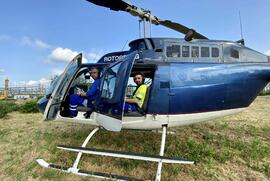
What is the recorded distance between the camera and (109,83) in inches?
157

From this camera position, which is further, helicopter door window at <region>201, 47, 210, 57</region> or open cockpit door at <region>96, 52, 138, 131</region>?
helicopter door window at <region>201, 47, 210, 57</region>

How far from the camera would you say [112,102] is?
3621 mm

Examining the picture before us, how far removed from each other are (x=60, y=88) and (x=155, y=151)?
8.14 feet

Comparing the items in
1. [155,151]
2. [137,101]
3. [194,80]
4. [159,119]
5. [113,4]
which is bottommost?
[155,151]

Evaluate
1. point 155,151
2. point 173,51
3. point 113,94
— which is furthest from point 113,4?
point 155,151

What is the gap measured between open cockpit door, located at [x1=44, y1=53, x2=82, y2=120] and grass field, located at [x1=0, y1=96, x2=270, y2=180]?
99 centimetres

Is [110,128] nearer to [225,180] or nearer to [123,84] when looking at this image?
[123,84]

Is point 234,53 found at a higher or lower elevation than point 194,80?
higher

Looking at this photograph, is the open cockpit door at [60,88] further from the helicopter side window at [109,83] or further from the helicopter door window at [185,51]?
the helicopter door window at [185,51]

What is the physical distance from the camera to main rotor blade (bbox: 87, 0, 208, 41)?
416cm

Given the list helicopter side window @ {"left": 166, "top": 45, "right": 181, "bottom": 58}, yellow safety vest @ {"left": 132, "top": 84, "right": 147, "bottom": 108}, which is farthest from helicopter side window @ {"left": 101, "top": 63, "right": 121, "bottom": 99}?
helicopter side window @ {"left": 166, "top": 45, "right": 181, "bottom": 58}

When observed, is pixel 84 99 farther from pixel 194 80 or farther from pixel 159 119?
pixel 194 80

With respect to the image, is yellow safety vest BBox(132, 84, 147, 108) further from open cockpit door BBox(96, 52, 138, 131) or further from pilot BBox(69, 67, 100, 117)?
pilot BBox(69, 67, 100, 117)

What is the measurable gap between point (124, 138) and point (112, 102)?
2.22m
